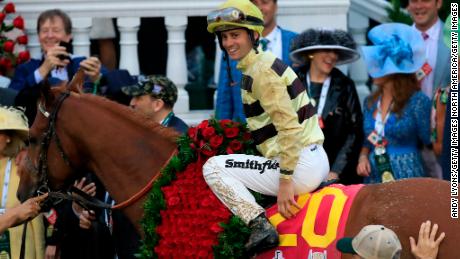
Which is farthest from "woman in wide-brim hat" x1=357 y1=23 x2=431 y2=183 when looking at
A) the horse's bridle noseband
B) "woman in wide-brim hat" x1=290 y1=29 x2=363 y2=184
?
the horse's bridle noseband

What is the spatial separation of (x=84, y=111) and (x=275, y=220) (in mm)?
1554

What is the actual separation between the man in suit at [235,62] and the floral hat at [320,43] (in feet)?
0.85

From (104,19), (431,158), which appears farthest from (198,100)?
(431,158)

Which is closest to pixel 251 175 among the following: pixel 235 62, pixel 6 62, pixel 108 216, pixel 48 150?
pixel 48 150

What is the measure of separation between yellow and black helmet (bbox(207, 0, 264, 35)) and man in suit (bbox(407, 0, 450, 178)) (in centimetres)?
279

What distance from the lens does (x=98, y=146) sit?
7734 millimetres

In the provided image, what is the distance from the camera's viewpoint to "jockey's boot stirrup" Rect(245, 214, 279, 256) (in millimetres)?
7125

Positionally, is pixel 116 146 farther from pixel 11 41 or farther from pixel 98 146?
pixel 11 41

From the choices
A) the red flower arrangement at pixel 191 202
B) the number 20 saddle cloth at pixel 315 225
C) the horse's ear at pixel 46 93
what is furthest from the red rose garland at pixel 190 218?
the horse's ear at pixel 46 93

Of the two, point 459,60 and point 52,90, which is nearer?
point 52,90

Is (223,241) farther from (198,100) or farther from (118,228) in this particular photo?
(198,100)

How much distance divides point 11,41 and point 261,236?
13.4 feet

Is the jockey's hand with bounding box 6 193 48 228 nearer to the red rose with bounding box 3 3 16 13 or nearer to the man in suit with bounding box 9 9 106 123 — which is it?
the man in suit with bounding box 9 9 106 123

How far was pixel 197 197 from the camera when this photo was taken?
24.2 feet
